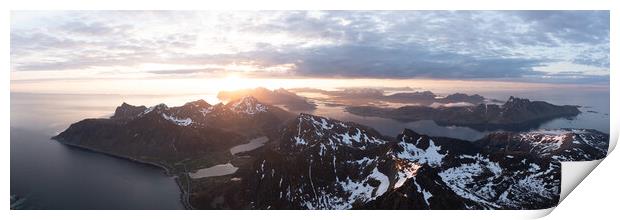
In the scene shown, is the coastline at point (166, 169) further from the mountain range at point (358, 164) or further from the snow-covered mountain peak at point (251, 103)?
the snow-covered mountain peak at point (251, 103)

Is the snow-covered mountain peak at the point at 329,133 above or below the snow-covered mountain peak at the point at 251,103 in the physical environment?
below

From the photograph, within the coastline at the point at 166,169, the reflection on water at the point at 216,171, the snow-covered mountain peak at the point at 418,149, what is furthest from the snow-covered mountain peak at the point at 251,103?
the snow-covered mountain peak at the point at 418,149

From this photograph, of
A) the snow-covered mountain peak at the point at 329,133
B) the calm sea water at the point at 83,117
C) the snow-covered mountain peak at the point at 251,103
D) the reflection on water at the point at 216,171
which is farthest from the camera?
the reflection on water at the point at 216,171

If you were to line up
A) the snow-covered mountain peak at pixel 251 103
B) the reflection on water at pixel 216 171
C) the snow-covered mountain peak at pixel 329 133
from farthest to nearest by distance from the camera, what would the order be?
the reflection on water at pixel 216 171 < the snow-covered mountain peak at pixel 329 133 < the snow-covered mountain peak at pixel 251 103
